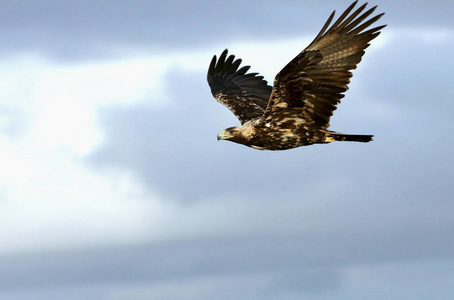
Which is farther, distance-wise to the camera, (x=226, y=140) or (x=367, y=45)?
(x=226, y=140)

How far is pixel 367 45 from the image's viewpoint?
17656mm

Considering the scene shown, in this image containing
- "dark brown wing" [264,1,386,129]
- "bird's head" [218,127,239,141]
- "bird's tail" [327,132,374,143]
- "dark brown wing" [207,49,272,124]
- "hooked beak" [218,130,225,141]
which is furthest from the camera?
"dark brown wing" [207,49,272,124]

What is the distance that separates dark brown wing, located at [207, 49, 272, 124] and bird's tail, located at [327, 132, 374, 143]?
13.7 ft

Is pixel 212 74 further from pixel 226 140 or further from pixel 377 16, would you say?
pixel 377 16

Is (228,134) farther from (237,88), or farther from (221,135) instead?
(237,88)

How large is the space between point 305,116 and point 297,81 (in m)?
1.22

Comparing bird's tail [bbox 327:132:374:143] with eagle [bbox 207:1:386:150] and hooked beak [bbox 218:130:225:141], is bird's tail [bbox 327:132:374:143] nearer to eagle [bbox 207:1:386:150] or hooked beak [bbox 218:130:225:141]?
eagle [bbox 207:1:386:150]

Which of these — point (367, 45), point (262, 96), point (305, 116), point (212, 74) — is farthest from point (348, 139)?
point (212, 74)

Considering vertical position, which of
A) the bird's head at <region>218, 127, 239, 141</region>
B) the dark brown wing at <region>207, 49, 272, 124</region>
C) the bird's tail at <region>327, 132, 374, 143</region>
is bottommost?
the bird's tail at <region>327, 132, 374, 143</region>

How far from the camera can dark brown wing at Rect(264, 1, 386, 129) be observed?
57.4 feet

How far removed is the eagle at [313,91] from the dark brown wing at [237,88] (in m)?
3.36

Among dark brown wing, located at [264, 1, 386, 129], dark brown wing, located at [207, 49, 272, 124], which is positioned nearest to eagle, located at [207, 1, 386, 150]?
dark brown wing, located at [264, 1, 386, 129]

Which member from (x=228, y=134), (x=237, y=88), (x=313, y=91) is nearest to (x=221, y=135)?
(x=228, y=134)

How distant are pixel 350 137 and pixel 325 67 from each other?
2.02m
